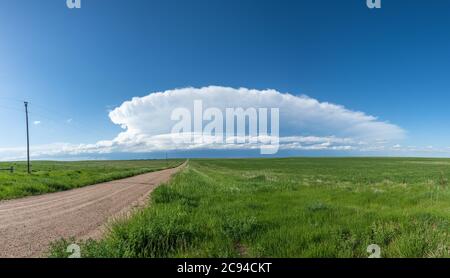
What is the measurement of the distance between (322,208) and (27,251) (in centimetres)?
825

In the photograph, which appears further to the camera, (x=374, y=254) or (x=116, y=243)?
(x=116, y=243)

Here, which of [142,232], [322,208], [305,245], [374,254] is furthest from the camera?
[322,208]

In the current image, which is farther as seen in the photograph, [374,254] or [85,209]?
[85,209]

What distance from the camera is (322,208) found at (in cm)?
802

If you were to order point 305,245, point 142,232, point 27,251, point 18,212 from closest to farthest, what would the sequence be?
point 305,245, point 142,232, point 27,251, point 18,212

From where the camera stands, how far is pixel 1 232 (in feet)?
23.1

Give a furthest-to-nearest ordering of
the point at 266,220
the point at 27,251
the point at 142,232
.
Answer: the point at 266,220 → the point at 27,251 → the point at 142,232

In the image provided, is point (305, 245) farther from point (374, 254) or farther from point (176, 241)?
point (176, 241)

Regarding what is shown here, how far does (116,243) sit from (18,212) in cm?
816

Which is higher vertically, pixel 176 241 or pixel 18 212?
pixel 176 241
